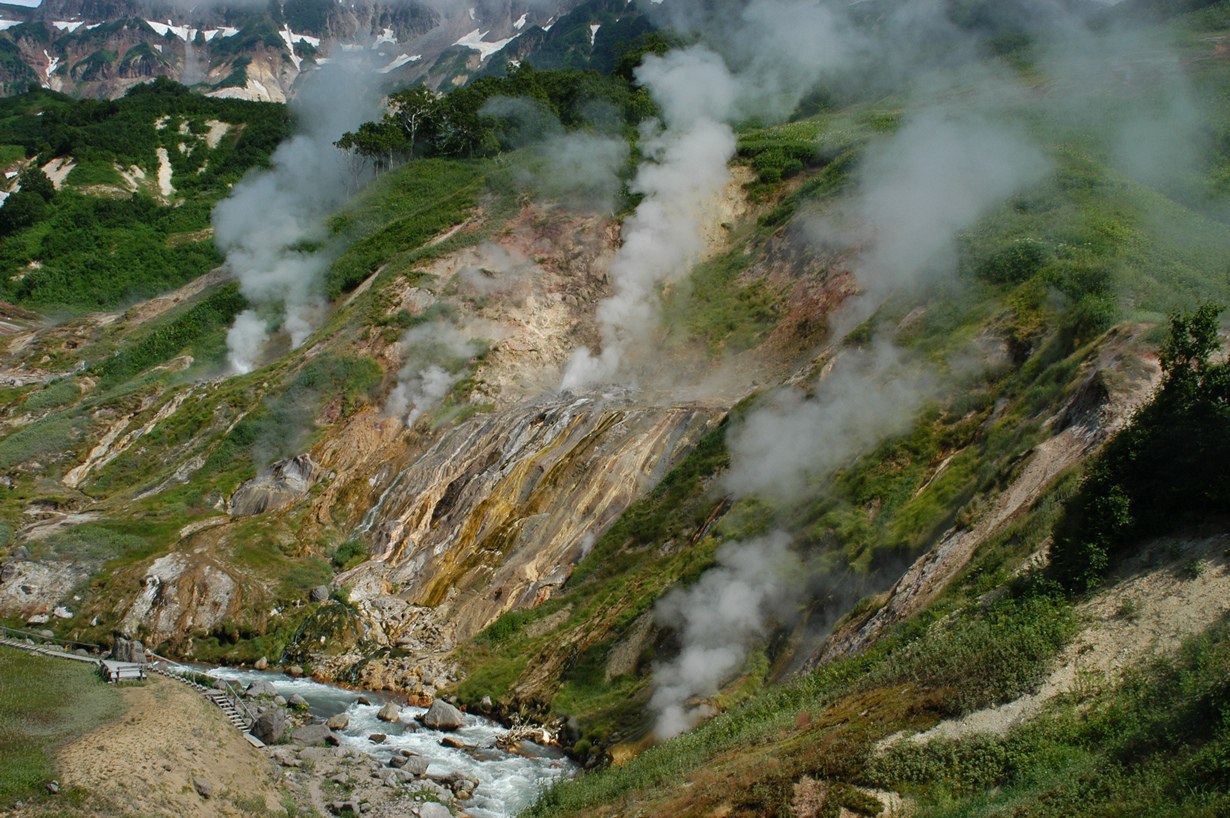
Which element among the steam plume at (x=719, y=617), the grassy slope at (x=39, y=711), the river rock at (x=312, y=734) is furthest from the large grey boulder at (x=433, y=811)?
the grassy slope at (x=39, y=711)

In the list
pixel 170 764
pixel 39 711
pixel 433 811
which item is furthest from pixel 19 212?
pixel 433 811

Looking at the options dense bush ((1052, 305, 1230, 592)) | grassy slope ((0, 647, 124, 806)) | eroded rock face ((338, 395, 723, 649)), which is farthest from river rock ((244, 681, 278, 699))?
dense bush ((1052, 305, 1230, 592))

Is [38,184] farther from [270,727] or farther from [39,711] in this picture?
[270,727]

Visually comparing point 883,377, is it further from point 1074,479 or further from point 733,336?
point 733,336

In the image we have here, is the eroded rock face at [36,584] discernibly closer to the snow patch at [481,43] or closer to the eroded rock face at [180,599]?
the eroded rock face at [180,599]

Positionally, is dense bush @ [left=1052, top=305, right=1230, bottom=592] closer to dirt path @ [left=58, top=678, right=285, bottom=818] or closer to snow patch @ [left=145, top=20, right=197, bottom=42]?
dirt path @ [left=58, top=678, right=285, bottom=818]
